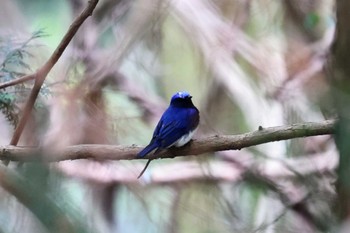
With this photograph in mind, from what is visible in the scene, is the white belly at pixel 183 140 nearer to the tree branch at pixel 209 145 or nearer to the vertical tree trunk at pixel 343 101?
the tree branch at pixel 209 145

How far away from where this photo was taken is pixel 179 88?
3186 millimetres

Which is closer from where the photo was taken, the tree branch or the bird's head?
the tree branch

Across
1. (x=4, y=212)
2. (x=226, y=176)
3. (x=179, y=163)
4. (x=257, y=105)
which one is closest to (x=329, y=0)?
(x=257, y=105)

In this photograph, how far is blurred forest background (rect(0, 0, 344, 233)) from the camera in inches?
78.3

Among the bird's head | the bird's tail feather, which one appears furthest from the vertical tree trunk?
the bird's head

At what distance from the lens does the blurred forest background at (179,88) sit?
6.53ft

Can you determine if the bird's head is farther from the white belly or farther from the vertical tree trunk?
the vertical tree trunk

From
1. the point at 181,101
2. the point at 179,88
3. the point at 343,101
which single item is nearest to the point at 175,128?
the point at 181,101

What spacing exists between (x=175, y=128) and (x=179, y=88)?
1757 mm

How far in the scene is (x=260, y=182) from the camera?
1799 millimetres

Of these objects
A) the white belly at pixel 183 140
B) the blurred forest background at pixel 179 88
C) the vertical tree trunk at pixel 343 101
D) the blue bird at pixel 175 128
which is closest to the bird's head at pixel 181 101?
the blue bird at pixel 175 128

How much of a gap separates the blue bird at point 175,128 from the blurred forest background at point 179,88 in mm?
314

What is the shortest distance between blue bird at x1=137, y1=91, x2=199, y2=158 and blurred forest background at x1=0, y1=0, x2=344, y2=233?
0.31 metres

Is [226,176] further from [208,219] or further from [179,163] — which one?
[208,219]
